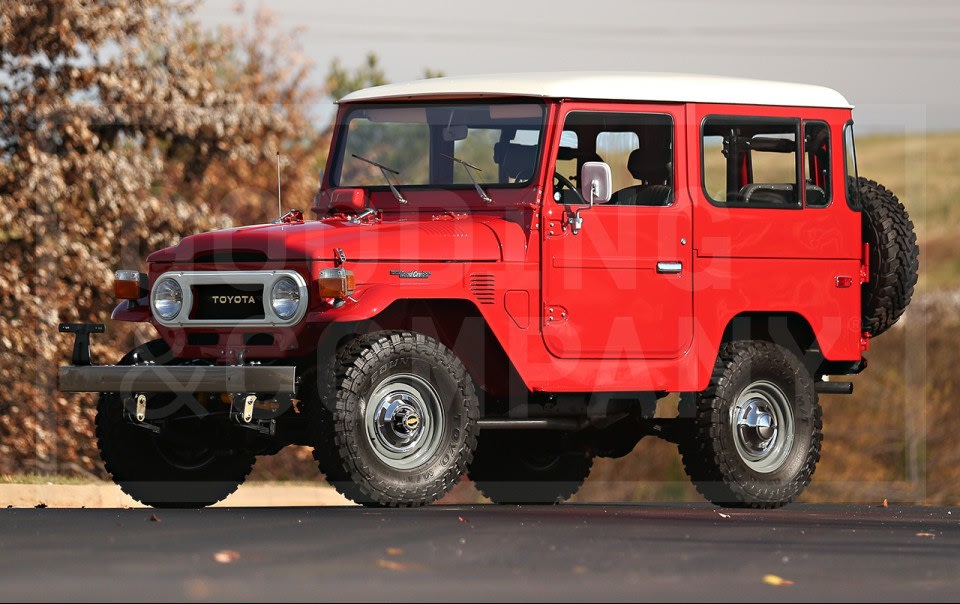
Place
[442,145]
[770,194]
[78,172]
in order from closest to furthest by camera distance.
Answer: [442,145]
[770,194]
[78,172]

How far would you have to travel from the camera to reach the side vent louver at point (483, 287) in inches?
489

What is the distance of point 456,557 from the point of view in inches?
355

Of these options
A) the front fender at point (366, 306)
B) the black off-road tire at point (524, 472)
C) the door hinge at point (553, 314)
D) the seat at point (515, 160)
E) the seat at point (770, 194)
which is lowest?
the black off-road tire at point (524, 472)

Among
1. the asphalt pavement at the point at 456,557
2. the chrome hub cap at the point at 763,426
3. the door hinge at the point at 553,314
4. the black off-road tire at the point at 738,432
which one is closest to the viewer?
the asphalt pavement at the point at 456,557

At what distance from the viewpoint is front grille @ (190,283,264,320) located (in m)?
12.3

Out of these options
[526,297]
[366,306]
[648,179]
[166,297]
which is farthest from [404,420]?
[648,179]

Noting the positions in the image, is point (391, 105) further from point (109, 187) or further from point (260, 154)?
point (260, 154)

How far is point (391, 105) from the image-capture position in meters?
13.7

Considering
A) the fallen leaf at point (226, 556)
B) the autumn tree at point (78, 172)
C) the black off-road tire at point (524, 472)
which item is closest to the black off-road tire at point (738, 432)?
the black off-road tire at point (524, 472)

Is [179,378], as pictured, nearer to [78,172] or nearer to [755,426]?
[755,426]

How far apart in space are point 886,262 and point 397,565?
674cm

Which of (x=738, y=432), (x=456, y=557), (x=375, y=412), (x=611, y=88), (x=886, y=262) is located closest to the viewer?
(x=456, y=557)

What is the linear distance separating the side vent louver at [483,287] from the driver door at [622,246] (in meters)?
0.49

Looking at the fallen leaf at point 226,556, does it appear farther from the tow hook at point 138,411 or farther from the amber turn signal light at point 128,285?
the amber turn signal light at point 128,285
